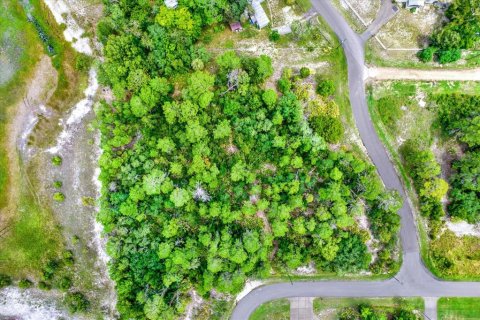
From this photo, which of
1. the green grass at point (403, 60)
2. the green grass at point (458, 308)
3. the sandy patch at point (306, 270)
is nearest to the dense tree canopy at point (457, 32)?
the green grass at point (403, 60)

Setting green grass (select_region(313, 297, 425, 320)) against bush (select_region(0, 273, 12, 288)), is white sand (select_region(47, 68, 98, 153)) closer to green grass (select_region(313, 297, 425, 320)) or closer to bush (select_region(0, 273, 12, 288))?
bush (select_region(0, 273, 12, 288))

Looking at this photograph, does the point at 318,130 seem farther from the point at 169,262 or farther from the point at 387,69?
the point at 169,262

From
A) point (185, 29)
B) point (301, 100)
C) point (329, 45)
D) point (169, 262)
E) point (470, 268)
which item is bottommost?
point (470, 268)

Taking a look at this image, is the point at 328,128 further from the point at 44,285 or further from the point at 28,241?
the point at 44,285

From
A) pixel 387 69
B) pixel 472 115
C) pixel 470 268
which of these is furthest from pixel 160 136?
pixel 470 268

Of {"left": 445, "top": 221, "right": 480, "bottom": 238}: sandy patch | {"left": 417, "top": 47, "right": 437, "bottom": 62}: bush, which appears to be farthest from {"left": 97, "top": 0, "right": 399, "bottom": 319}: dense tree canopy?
{"left": 417, "top": 47, "right": 437, "bottom": 62}: bush
